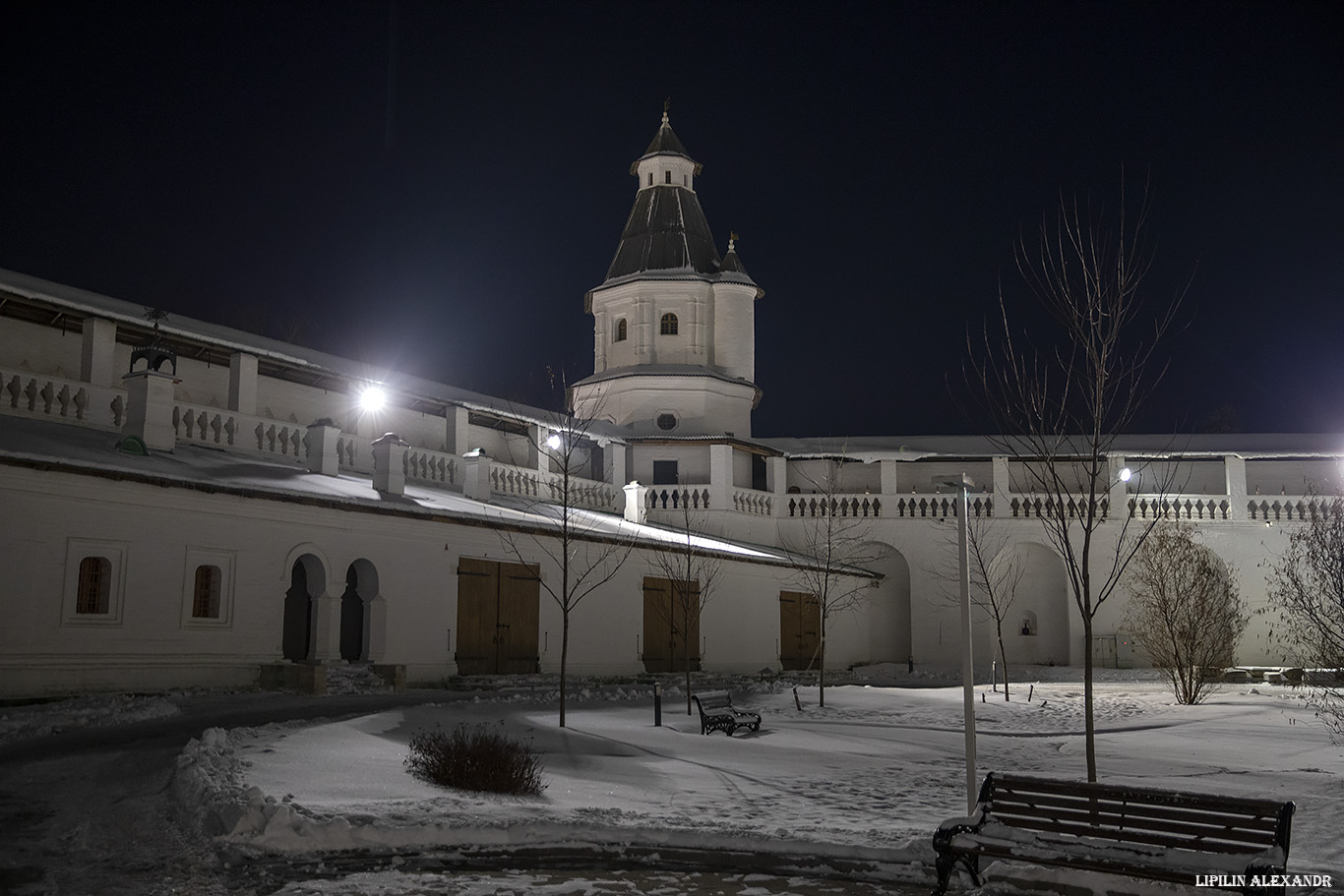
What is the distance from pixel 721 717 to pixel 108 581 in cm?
950

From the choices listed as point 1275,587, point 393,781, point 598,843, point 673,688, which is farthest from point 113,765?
point 1275,587

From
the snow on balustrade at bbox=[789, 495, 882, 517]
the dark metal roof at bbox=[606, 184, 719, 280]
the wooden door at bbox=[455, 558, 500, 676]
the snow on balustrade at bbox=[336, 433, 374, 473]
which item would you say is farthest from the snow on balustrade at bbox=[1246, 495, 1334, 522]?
the snow on balustrade at bbox=[336, 433, 374, 473]

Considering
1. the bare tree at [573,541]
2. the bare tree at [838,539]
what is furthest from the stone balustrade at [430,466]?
the bare tree at [838,539]

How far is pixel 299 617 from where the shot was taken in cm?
2216

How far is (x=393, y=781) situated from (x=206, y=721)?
15.4 feet

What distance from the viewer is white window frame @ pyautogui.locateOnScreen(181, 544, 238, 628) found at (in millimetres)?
17875

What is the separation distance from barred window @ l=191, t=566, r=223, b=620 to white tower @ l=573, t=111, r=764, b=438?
2088 cm

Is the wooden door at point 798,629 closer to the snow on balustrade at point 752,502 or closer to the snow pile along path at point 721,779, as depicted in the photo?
the snow on balustrade at point 752,502

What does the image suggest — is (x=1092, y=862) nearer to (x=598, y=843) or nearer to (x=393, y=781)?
(x=598, y=843)

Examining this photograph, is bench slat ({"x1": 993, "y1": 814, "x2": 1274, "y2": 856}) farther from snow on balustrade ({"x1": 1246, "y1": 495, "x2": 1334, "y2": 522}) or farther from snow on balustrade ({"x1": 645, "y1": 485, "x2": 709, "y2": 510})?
snow on balustrade ({"x1": 1246, "y1": 495, "x2": 1334, "y2": 522})

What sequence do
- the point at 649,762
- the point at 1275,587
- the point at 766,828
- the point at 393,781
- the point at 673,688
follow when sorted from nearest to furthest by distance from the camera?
the point at 766,828 → the point at 393,781 → the point at 649,762 → the point at 673,688 → the point at 1275,587

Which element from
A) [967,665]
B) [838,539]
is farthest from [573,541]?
[967,665]

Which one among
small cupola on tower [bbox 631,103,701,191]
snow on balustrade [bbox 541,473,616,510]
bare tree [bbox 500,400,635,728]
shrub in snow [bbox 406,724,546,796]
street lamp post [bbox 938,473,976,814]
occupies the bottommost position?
shrub in snow [bbox 406,724,546,796]

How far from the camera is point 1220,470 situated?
3731cm
